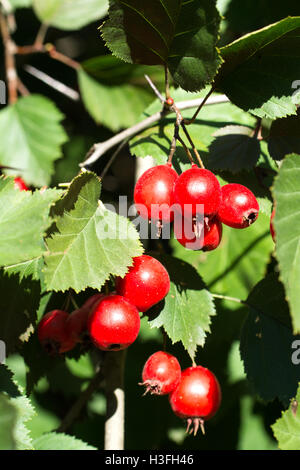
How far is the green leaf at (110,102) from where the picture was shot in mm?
1801

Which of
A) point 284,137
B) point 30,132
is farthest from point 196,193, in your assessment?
point 30,132

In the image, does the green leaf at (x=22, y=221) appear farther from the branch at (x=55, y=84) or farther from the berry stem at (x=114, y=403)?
the branch at (x=55, y=84)

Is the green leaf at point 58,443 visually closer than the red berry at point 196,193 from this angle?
No

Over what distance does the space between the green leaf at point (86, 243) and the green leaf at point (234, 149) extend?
0.25 meters

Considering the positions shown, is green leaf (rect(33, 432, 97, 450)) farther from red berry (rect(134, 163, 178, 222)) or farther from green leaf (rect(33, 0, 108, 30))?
green leaf (rect(33, 0, 108, 30))

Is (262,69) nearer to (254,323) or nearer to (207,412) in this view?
(254,323)

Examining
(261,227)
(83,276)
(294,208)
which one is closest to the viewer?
(294,208)

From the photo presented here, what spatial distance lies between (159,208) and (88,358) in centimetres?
102

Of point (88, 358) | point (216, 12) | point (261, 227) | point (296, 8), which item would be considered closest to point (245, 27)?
point (296, 8)

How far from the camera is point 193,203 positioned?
2.62ft

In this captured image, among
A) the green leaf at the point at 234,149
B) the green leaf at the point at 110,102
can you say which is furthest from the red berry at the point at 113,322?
the green leaf at the point at 110,102

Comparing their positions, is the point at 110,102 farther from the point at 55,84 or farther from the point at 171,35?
the point at 171,35

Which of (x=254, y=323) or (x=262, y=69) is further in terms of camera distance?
(x=254, y=323)

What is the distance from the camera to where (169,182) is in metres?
0.85
